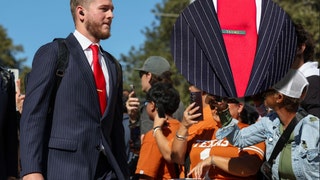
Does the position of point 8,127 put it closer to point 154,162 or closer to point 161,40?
point 154,162

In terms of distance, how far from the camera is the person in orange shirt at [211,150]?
5.38m

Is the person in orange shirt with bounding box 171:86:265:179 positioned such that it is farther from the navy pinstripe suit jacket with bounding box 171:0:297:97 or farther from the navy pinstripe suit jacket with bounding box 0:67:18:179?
the navy pinstripe suit jacket with bounding box 0:67:18:179

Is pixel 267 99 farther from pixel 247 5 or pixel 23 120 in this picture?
pixel 23 120

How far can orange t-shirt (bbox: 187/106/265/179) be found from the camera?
552 cm

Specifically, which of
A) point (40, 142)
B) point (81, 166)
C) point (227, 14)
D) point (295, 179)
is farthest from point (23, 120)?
point (295, 179)

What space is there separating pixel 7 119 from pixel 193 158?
5.08 feet

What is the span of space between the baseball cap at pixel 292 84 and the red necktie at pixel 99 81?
3.60ft

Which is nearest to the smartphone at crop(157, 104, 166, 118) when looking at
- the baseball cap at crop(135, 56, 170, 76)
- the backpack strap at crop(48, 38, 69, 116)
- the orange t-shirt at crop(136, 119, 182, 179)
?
the orange t-shirt at crop(136, 119, 182, 179)

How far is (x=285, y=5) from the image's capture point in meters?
27.8

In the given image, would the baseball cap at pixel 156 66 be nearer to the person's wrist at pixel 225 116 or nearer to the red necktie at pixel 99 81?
the person's wrist at pixel 225 116

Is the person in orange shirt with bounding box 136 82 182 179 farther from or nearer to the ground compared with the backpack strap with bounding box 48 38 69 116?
nearer to the ground

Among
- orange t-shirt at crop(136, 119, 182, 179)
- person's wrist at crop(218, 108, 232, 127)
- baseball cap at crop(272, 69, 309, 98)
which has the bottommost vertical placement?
orange t-shirt at crop(136, 119, 182, 179)

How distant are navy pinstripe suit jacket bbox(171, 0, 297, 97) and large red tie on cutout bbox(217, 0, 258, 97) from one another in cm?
3

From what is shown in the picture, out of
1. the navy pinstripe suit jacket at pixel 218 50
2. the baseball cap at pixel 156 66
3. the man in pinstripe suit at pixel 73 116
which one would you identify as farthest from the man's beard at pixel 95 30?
the baseball cap at pixel 156 66
